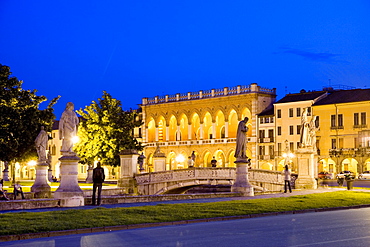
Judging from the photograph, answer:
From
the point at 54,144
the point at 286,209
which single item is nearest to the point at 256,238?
the point at 286,209

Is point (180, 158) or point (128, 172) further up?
point (180, 158)

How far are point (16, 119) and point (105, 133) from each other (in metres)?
20.3

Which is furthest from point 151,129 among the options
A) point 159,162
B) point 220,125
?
point 159,162

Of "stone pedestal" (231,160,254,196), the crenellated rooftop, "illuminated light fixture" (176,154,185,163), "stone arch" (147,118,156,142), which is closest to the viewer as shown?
"stone pedestal" (231,160,254,196)

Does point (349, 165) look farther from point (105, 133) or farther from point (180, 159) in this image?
point (105, 133)

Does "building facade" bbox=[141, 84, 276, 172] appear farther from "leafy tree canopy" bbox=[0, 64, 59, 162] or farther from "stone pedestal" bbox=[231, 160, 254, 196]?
"stone pedestal" bbox=[231, 160, 254, 196]

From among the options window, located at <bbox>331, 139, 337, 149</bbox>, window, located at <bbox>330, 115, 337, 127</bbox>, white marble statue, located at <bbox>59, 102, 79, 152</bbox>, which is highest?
window, located at <bbox>330, 115, 337, 127</bbox>

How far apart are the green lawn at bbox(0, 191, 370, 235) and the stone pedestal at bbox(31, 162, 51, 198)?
589 inches

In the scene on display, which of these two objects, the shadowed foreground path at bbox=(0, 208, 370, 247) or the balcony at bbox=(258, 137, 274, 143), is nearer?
the shadowed foreground path at bbox=(0, 208, 370, 247)

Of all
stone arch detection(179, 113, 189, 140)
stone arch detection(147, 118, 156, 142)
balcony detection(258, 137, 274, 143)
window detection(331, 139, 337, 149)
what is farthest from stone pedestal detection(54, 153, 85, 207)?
stone arch detection(147, 118, 156, 142)

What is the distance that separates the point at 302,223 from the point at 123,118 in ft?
162

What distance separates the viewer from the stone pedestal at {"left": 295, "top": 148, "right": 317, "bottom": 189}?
38.0 meters

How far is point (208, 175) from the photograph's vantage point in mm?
42531

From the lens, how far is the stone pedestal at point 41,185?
35.2 meters
